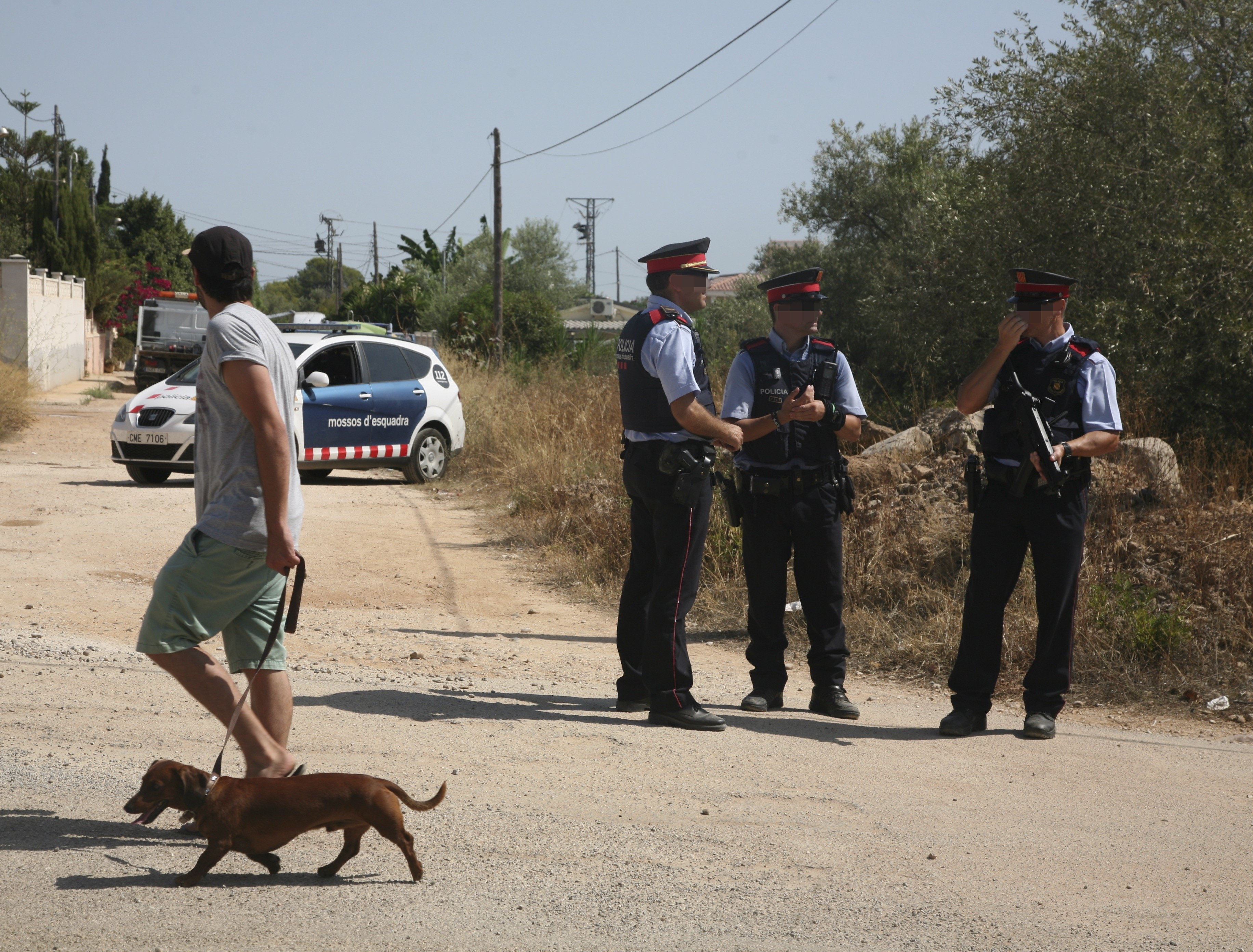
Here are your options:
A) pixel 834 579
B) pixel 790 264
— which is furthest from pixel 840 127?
pixel 834 579

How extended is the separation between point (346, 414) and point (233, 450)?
10.6 m

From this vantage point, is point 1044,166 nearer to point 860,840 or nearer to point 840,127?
point 860,840

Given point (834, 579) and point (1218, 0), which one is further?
point (1218, 0)

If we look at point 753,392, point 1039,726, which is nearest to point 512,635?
point 753,392

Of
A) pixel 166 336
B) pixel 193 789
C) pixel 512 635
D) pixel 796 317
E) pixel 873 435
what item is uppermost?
pixel 166 336

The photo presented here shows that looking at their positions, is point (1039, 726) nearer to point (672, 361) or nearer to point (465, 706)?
point (672, 361)

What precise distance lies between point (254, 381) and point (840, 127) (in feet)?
99.9

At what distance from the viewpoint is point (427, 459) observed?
1470 centimetres

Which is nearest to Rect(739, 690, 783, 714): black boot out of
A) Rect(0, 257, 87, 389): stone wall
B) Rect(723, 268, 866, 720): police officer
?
Rect(723, 268, 866, 720): police officer

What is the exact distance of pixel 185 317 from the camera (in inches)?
1219

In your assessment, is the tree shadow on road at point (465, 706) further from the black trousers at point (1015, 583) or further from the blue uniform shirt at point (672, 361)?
the black trousers at point (1015, 583)

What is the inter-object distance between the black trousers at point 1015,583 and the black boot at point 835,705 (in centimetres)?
47

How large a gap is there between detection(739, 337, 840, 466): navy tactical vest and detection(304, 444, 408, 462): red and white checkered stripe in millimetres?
9090

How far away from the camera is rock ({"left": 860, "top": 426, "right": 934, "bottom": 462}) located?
9406 mm
